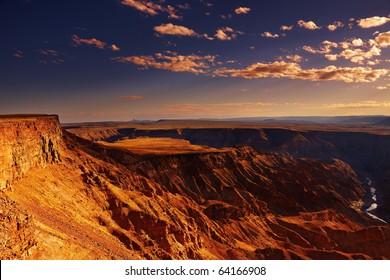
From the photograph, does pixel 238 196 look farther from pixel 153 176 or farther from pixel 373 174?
pixel 373 174

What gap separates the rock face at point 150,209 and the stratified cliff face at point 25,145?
0.14 m

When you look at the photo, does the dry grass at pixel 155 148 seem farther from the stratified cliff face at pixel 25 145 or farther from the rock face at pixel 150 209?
the stratified cliff face at pixel 25 145

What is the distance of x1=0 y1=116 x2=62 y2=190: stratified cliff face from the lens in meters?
33.1

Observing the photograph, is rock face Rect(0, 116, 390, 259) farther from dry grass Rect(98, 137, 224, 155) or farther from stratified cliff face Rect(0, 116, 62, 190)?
dry grass Rect(98, 137, 224, 155)

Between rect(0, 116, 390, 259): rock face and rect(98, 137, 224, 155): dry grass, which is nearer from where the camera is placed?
rect(0, 116, 390, 259): rock face

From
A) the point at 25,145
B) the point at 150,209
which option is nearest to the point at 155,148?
the point at 150,209

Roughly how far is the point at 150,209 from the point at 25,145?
2059 cm

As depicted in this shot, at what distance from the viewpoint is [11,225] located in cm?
1980

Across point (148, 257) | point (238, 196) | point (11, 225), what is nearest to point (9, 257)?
point (11, 225)

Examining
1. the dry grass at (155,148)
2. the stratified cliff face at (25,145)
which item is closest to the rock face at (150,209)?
the stratified cliff face at (25,145)

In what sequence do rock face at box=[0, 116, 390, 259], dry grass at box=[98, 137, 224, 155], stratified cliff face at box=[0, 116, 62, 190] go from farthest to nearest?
dry grass at box=[98, 137, 224, 155] < stratified cliff face at box=[0, 116, 62, 190] < rock face at box=[0, 116, 390, 259]

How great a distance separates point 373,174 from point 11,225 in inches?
7241

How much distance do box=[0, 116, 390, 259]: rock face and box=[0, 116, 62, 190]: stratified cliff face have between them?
14 centimetres

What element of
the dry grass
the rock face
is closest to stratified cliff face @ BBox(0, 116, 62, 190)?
the rock face
